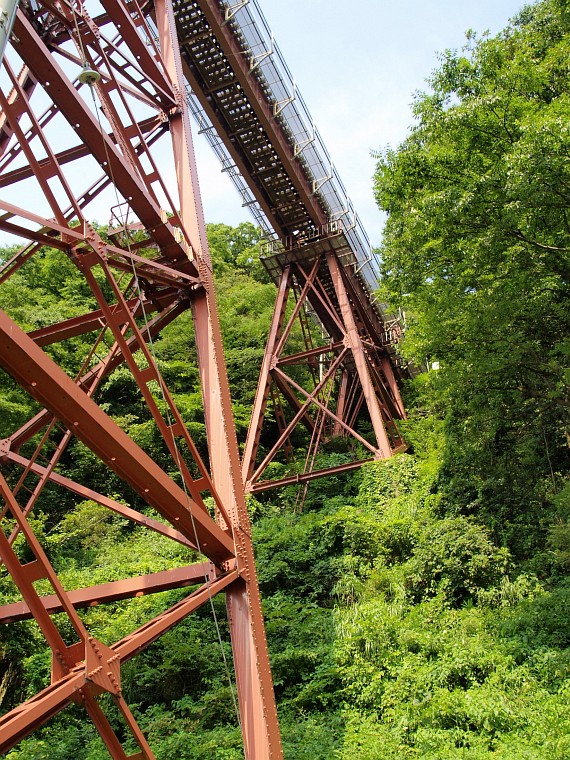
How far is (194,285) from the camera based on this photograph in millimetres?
6516

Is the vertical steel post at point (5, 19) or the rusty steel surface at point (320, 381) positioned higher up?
the vertical steel post at point (5, 19)

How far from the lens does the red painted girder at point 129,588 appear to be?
488 centimetres

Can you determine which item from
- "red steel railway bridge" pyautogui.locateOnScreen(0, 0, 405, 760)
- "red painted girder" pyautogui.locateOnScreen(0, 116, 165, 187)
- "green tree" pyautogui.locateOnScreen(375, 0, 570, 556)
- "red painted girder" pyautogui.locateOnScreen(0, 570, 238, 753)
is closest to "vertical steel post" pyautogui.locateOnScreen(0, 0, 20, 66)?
"red steel railway bridge" pyautogui.locateOnScreen(0, 0, 405, 760)

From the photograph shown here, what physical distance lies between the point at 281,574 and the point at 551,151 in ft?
24.5

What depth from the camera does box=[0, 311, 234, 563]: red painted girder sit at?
3.40 metres

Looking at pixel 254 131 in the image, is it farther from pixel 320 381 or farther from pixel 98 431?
pixel 98 431

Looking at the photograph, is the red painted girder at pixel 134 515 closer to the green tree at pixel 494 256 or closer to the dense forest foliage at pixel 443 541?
the dense forest foliage at pixel 443 541

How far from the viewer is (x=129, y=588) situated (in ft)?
15.9

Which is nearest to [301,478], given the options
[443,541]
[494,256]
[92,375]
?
[443,541]

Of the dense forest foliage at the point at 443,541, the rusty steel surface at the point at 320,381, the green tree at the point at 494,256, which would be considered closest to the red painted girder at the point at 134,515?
the dense forest foliage at the point at 443,541

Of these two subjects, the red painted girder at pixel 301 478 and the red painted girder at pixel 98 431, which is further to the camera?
the red painted girder at pixel 301 478

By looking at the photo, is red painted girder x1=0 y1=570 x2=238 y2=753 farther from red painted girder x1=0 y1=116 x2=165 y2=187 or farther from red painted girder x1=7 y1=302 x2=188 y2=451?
red painted girder x1=0 y1=116 x2=165 y2=187

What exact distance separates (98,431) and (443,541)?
712 cm

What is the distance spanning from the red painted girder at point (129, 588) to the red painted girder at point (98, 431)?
208 millimetres
